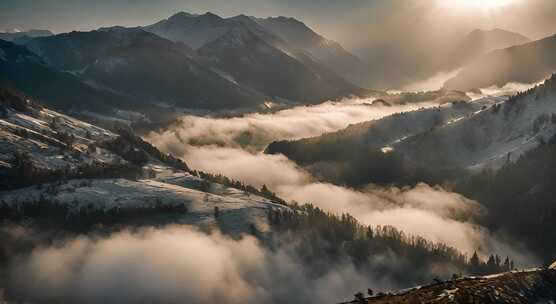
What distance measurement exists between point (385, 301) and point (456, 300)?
15.4 m

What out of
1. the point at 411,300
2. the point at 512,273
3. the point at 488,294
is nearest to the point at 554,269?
the point at 512,273

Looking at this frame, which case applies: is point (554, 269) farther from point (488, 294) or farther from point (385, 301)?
point (385, 301)

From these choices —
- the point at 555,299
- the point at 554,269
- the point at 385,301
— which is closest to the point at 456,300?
the point at 385,301

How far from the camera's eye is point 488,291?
382 ft

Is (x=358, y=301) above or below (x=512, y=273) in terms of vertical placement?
below

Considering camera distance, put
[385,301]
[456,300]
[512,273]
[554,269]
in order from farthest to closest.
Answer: [554,269]
[512,273]
[385,301]
[456,300]

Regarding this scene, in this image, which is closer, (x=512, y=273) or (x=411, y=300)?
(x=411, y=300)

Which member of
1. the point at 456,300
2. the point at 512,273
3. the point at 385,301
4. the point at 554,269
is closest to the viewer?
the point at 456,300

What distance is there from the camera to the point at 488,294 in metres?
115

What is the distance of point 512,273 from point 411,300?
29.7 m

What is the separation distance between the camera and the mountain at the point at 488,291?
114125 mm

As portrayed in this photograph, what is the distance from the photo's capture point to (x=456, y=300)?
112 m

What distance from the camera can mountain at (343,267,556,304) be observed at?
374ft

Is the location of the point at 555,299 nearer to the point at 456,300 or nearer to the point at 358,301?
the point at 456,300
